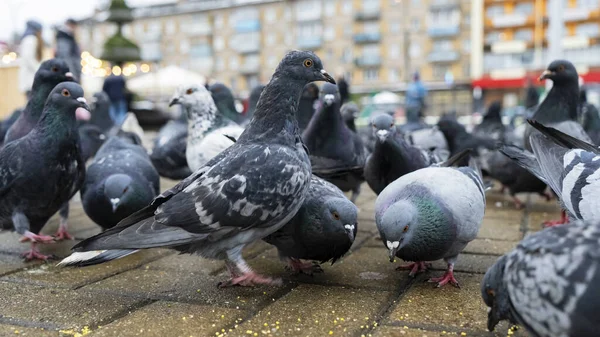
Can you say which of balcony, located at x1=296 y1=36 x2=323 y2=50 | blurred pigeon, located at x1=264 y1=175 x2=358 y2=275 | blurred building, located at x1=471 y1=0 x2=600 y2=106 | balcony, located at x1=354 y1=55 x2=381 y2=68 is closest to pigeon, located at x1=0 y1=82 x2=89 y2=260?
blurred pigeon, located at x1=264 y1=175 x2=358 y2=275

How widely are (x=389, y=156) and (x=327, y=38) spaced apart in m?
46.4

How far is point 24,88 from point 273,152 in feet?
20.8

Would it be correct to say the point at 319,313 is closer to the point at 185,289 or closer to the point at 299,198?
the point at 299,198

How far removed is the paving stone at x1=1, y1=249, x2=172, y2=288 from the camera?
309cm

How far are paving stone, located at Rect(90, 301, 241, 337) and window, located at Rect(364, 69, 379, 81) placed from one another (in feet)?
151

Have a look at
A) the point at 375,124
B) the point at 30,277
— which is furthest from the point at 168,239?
the point at 375,124

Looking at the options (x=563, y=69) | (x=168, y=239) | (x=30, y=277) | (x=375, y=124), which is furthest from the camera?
(x=563, y=69)

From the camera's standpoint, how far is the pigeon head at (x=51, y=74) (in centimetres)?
439

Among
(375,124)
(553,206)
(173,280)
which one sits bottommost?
(553,206)

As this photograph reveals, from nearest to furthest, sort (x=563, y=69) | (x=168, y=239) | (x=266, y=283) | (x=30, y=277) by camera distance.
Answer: (x=168, y=239) → (x=266, y=283) → (x=30, y=277) → (x=563, y=69)

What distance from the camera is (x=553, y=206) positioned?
5809 mm

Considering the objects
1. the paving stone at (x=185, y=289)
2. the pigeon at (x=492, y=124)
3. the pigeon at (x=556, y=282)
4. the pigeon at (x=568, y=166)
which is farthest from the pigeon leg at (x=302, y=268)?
the pigeon at (x=492, y=124)

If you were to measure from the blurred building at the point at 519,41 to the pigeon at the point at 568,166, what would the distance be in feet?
123

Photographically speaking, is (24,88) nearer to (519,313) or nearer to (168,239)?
(168,239)
